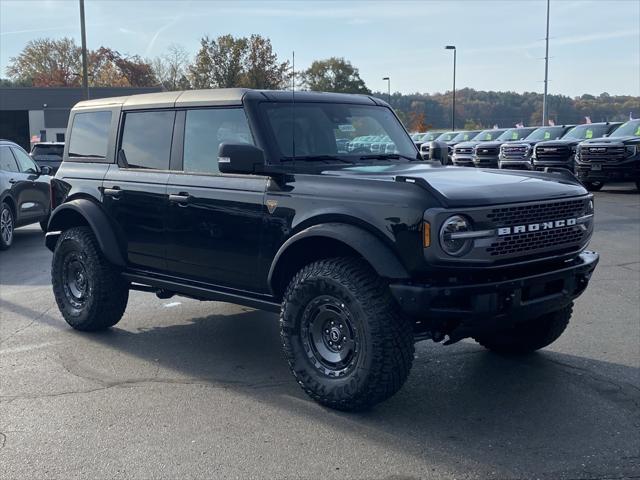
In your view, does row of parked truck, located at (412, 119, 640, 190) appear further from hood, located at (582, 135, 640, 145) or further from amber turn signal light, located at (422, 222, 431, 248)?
amber turn signal light, located at (422, 222, 431, 248)

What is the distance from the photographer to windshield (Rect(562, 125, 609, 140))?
2245 cm

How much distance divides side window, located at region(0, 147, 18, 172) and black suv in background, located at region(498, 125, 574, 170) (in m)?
16.2

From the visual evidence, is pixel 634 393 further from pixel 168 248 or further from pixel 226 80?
pixel 226 80

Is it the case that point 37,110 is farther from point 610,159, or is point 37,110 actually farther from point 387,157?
point 387,157

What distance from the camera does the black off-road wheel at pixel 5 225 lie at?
39.2 feet

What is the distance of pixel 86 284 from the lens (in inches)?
258

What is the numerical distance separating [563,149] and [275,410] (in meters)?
19.4

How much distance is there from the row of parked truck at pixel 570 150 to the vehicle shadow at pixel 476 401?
10500 millimetres

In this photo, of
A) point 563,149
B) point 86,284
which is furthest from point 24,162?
point 563,149

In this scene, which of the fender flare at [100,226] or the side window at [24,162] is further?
the side window at [24,162]

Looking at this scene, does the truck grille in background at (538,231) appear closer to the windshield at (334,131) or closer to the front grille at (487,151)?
the windshield at (334,131)

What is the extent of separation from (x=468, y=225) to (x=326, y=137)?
1.73m

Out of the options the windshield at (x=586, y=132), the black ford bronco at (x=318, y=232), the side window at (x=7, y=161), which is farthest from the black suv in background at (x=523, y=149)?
the black ford bronco at (x=318, y=232)

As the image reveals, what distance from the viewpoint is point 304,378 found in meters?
4.75
